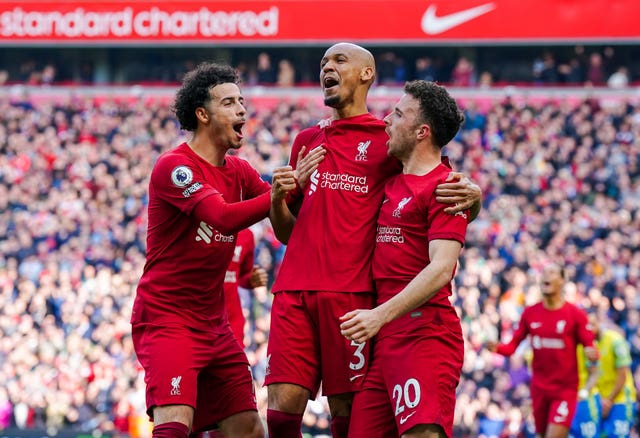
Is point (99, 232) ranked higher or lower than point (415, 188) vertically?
lower

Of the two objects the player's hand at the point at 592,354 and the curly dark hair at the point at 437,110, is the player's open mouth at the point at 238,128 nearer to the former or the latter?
the curly dark hair at the point at 437,110

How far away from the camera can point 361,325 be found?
6195mm

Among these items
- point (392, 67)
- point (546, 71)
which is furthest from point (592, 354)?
point (392, 67)

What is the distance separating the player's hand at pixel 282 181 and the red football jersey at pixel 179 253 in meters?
0.42

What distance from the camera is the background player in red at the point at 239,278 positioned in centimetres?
1017

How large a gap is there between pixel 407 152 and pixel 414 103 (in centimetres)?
Result: 30

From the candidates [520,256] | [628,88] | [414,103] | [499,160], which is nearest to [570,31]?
[628,88]

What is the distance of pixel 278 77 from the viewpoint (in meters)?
32.2

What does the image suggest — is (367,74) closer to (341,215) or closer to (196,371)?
(341,215)

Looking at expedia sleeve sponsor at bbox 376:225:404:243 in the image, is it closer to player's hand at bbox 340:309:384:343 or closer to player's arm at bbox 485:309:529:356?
player's hand at bbox 340:309:384:343

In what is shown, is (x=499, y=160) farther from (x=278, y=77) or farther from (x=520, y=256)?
(x=278, y=77)

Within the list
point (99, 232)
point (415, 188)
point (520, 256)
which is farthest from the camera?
point (99, 232)

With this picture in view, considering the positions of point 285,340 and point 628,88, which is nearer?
point 285,340

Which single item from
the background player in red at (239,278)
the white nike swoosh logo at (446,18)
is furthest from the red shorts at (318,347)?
the white nike swoosh logo at (446,18)
